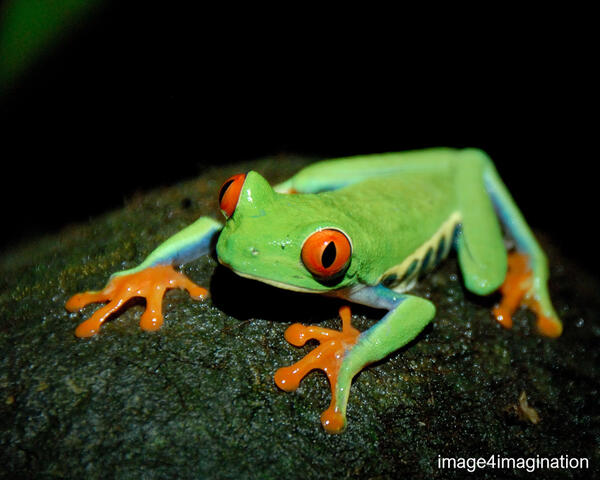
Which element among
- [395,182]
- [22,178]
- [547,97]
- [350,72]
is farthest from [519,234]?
[22,178]

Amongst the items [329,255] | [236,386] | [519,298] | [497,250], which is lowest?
[519,298]

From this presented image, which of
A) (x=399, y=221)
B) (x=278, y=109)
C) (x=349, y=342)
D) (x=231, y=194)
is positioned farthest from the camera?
(x=278, y=109)

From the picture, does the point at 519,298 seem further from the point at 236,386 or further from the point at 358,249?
the point at 236,386

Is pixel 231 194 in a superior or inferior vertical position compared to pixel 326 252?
superior

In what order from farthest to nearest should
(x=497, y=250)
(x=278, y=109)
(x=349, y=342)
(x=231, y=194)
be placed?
(x=278, y=109), (x=497, y=250), (x=349, y=342), (x=231, y=194)

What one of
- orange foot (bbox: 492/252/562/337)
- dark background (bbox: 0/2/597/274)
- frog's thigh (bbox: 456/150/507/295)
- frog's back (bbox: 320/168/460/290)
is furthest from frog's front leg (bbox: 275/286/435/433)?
dark background (bbox: 0/2/597/274)

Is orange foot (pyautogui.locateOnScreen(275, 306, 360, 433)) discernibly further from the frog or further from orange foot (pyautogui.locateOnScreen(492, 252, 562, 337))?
orange foot (pyautogui.locateOnScreen(492, 252, 562, 337))

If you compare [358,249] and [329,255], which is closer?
[329,255]

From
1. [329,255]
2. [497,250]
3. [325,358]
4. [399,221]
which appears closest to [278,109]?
[399,221]
